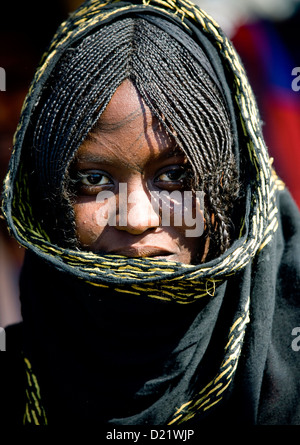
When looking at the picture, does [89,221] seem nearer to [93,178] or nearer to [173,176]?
[93,178]

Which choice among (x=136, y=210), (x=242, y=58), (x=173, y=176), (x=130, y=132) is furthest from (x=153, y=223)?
(x=242, y=58)

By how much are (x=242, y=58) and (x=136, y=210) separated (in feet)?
7.70

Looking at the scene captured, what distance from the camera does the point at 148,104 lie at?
1.61m

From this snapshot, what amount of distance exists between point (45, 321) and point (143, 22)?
1.25 m

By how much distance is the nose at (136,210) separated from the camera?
1585 mm

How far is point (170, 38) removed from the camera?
1750 mm

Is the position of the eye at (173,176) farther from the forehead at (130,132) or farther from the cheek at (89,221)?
the cheek at (89,221)

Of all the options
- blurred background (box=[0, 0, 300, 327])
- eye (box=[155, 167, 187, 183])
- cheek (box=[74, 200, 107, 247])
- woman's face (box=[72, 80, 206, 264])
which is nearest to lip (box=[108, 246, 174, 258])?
woman's face (box=[72, 80, 206, 264])

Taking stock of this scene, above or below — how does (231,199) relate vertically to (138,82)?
below

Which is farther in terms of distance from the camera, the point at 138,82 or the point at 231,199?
the point at 231,199

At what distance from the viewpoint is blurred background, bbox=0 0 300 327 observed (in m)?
3.27

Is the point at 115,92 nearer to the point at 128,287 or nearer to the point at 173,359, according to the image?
the point at 128,287

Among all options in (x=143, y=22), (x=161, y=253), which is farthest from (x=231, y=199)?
(x=143, y=22)

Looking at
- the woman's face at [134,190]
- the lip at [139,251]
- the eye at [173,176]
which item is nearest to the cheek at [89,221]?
the woman's face at [134,190]
